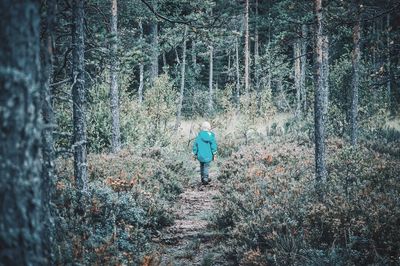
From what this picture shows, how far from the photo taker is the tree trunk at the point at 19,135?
233 cm

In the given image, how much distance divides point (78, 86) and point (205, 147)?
700 centimetres

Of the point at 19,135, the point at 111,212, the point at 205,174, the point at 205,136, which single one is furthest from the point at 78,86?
the point at 205,174

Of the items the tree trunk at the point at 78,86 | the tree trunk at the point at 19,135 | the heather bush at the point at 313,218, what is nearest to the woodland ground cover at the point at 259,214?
the heather bush at the point at 313,218

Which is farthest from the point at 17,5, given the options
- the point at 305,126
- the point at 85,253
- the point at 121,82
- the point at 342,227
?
the point at 305,126

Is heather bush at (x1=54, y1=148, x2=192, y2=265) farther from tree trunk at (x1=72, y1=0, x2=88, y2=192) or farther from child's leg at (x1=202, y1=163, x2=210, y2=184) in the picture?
child's leg at (x1=202, y1=163, x2=210, y2=184)

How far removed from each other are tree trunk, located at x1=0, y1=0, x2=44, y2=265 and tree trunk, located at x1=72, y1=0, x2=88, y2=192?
438cm

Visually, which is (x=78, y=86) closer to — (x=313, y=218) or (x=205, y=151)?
(x=313, y=218)

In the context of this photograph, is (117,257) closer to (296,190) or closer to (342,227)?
(342,227)

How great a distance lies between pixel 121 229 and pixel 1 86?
5.13 meters

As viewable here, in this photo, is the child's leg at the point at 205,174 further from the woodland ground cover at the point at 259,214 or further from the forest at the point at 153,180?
the woodland ground cover at the point at 259,214

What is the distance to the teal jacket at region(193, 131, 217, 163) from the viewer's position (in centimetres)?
1325

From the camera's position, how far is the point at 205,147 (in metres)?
13.4

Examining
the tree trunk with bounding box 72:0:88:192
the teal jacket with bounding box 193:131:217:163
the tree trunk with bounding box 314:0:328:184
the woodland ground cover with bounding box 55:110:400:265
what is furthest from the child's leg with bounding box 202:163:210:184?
the tree trunk with bounding box 72:0:88:192

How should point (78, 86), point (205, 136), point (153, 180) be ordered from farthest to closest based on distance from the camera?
point (205, 136), point (153, 180), point (78, 86)
